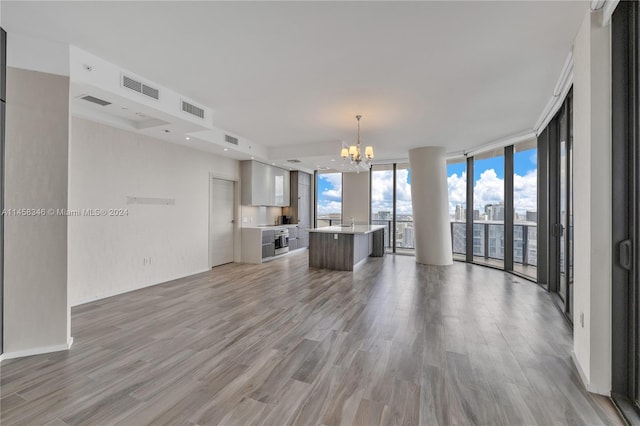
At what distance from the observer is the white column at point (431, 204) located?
6.45 metres

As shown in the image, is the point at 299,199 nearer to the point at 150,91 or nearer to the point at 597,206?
the point at 150,91

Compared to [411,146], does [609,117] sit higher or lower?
lower

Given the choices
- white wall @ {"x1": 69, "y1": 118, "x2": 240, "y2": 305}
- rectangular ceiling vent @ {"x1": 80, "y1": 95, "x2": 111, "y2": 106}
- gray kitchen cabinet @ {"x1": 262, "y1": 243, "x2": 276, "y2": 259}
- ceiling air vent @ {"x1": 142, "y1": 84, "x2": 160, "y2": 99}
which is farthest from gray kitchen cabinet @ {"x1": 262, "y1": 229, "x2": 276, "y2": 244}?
rectangular ceiling vent @ {"x1": 80, "y1": 95, "x2": 111, "y2": 106}

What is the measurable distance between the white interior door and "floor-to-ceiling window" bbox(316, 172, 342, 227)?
11.7 ft

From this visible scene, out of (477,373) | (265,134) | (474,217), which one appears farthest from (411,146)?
(477,373)

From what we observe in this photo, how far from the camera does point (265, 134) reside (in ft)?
18.4

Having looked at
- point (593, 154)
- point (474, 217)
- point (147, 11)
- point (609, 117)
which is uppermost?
point (147, 11)

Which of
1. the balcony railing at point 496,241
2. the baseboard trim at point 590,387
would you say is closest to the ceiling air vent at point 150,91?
the baseboard trim at point 590,387

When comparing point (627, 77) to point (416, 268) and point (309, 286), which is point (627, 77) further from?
point (416, 268)

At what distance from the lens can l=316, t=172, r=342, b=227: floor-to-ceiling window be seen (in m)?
9.22

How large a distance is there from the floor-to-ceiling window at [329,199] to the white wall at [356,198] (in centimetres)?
43

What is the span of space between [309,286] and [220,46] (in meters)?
3.68

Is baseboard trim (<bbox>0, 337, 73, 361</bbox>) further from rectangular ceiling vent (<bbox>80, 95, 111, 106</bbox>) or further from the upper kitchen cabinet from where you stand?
the upper kitchen cabinet

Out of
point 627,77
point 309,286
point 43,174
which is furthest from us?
point 309,286
